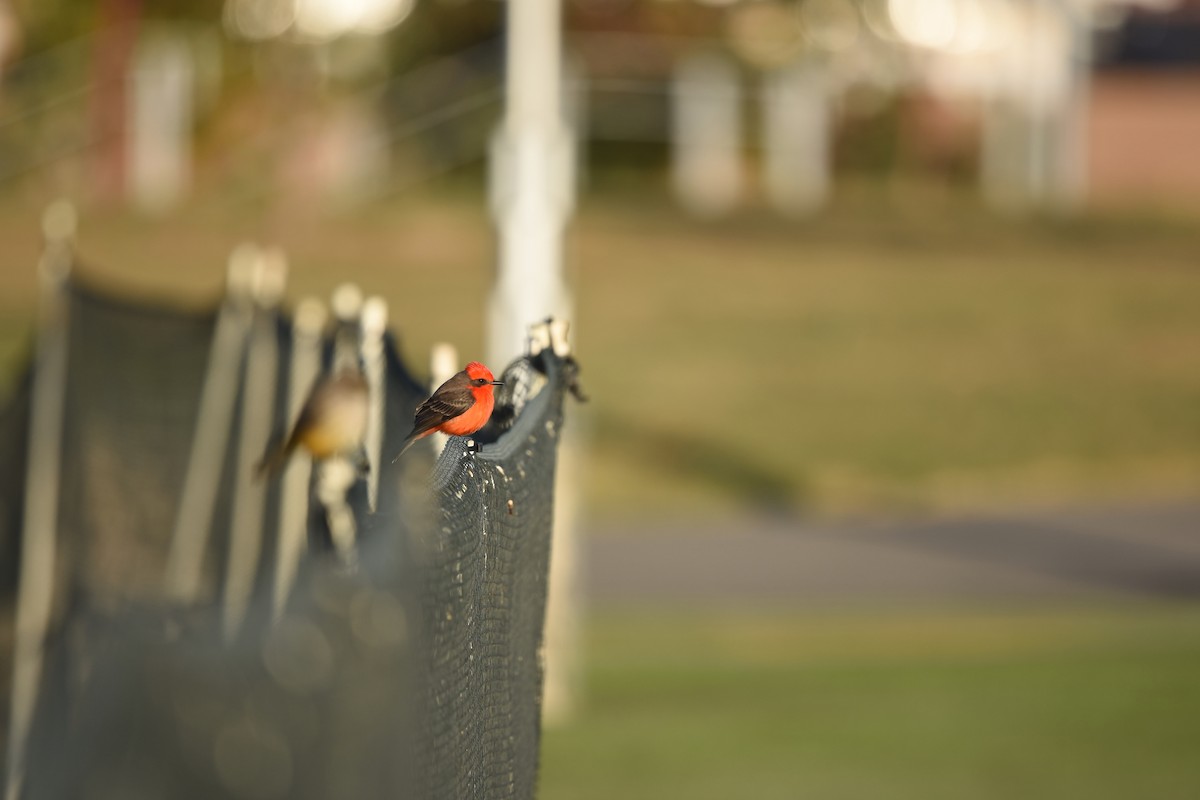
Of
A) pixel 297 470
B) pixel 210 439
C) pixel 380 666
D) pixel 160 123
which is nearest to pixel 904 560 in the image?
pixel 210 439

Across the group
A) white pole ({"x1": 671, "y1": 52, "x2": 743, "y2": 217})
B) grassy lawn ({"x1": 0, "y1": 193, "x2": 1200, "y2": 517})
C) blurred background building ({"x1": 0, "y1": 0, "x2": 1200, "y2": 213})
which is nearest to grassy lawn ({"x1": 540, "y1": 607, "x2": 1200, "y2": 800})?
grassy lawn ({"x1": 0, "y1": 193, "x2": 1200, "y2": 517})

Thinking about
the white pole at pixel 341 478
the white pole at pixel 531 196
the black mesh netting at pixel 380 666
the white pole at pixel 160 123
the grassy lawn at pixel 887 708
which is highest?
the white pole at pixel 160 123

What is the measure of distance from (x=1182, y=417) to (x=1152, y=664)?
11468 mm

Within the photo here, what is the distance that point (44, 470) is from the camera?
7188mm

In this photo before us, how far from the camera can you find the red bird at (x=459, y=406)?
12.2 feet

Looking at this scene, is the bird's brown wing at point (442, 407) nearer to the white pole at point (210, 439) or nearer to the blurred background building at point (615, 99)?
the white pole at point (210, 439)

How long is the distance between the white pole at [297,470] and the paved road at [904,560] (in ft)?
27.0

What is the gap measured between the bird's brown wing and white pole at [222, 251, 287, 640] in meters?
2.90

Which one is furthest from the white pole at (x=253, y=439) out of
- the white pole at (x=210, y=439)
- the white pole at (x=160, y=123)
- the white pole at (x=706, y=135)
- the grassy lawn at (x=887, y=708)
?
the white pole at (x=706, y=135)

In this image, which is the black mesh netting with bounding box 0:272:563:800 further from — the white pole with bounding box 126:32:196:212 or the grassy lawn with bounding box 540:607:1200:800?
the white pole with bounding box 126:32:196:212

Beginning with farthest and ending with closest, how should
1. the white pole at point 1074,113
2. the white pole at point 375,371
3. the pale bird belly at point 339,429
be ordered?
the white pole at point 1074,113 → the white pole at point 375,371 → the pale bird belly at point 339,429

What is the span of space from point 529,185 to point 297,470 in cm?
598

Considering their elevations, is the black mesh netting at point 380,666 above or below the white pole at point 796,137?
below

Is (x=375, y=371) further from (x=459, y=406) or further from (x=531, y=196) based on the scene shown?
(x=531, y=196)
